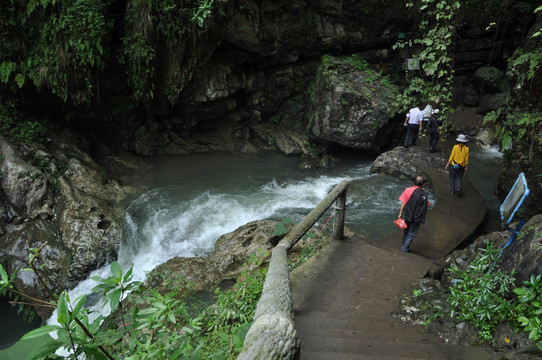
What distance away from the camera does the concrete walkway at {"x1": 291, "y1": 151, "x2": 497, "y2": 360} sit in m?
2.71

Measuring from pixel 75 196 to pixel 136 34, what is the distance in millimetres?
5336

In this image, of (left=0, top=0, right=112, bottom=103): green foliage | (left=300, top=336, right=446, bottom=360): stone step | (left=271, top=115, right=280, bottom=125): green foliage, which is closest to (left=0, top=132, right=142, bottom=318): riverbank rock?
(left=0, top=0, right=112, bottom=103): green foliage

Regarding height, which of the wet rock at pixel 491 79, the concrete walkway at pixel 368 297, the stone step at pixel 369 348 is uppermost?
the wet rock at pixel 491 79

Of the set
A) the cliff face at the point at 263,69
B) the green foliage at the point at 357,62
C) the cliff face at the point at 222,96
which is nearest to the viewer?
the cliff face at the point at 222,96

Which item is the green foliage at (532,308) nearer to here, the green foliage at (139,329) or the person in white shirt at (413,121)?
the green foliage at (139,329)

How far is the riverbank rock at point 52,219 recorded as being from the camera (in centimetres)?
766

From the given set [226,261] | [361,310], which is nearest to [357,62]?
[226,261]

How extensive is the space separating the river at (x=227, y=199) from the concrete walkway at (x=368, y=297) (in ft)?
4.32

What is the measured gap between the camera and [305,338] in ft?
9.12

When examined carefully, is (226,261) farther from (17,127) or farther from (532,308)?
(17,127)

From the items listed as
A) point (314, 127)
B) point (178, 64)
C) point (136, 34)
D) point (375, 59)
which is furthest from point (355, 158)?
point (136, 34)

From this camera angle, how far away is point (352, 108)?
11.8m

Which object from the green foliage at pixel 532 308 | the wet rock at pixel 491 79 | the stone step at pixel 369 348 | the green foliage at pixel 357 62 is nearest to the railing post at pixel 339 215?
the stone step at pixel 369 348

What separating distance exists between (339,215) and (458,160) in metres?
4.08
